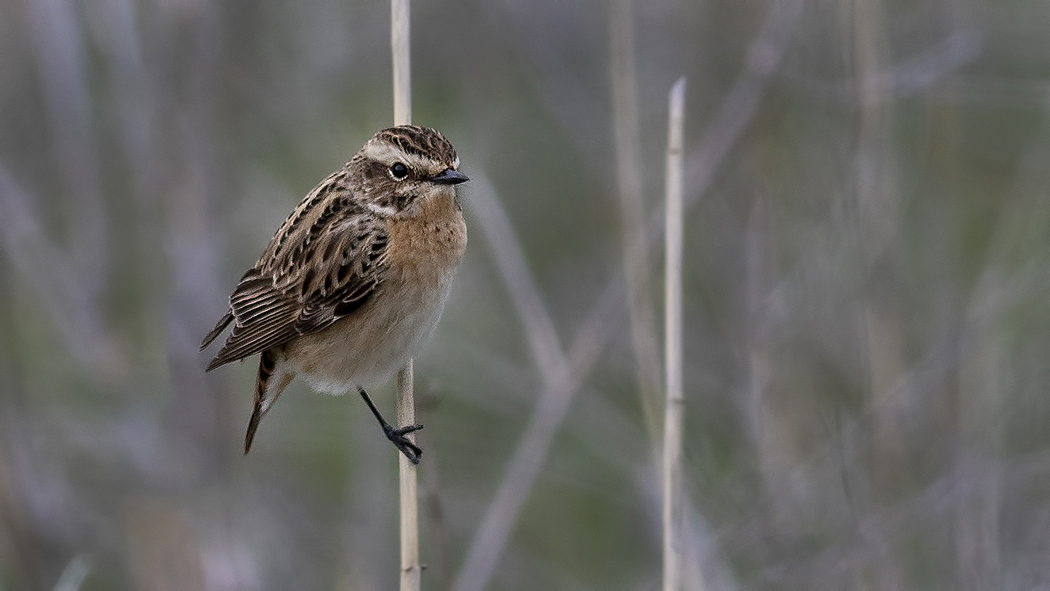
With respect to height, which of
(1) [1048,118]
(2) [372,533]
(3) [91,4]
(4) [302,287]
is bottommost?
(2) [372,533]

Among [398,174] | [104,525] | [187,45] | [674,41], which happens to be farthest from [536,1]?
[104,525]

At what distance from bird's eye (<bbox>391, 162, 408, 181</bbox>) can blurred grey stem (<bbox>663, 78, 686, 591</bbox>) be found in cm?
88

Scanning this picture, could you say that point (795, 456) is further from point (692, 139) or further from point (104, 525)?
point (104, 525)

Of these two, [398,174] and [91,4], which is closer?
[398,174]

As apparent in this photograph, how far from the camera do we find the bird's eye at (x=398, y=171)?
4.59 meters

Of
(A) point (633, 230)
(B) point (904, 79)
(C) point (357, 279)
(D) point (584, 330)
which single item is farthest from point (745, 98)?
(C) point (357, 279)

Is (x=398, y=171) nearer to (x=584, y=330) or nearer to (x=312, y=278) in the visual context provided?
(x=312, y=278)

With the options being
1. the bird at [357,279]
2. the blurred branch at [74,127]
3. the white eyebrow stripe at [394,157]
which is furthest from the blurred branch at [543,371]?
the blurred branch at [74,127]

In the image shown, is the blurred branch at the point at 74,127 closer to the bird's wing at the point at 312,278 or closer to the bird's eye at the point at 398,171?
the bird's wing at the point at 312,278

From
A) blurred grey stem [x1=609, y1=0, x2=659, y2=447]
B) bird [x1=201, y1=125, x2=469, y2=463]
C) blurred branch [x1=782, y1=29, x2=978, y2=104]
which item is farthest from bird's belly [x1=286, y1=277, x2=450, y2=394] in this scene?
blurred branch [x1=782, y1=29, x2=978, y2=104]

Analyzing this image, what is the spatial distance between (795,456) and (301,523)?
7.42ft

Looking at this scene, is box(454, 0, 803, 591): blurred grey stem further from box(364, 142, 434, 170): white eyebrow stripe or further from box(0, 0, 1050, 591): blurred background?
box(364, 142, 434, 170): white eyebrow stripe

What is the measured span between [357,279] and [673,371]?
1192mm

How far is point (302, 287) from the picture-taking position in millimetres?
4891
